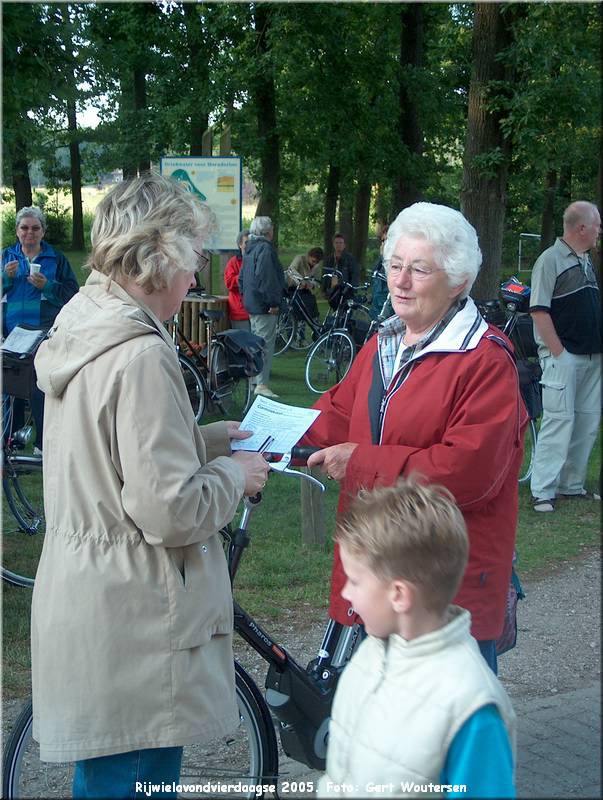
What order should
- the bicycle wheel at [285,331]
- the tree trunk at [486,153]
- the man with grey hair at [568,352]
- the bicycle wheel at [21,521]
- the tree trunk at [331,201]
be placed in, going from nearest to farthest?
1. the bicycle wheel at [21,521]
2. the man with grey hair at [568,352]
3. the tree trunk at [486,153]
4. the bicycle wheel at [285,331]
5. the tree trunk at [331,201]

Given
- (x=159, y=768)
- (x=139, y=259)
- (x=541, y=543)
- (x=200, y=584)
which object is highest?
(x=139, y=259)

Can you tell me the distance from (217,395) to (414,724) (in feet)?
28.4

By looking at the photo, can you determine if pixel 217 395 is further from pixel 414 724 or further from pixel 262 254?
pixel 414 724

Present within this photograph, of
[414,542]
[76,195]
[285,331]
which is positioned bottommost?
[285,331]

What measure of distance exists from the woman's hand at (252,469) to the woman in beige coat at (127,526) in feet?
0.58

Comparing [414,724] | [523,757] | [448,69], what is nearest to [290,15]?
[448,69]

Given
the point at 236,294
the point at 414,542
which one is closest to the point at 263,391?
the point at 236,294

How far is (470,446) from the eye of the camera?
263 centimetres

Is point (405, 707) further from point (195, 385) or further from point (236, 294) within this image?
point (236, 294)

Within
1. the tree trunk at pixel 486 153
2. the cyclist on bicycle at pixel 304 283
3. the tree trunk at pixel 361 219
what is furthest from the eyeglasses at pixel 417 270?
the tree trunk at pixel 361 219

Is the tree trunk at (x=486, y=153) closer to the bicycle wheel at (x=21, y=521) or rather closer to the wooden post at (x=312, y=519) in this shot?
the wooden post at (x=312, y=519)

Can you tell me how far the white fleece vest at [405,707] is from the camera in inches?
66.1

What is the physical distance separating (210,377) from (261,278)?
1.97 m

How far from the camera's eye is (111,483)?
2.28 meters
